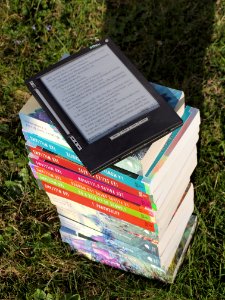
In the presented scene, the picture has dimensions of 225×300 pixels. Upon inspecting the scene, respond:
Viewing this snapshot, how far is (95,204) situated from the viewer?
7.16 feet

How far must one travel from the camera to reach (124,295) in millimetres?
2469

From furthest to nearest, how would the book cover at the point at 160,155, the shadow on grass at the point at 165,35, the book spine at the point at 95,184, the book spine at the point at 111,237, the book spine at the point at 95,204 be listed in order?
the shadow on grass at the point at 165,35 → the book spine at the point at 111,237 → the book spine at the point at 95,204 → the book spine at the point at 95,184 → the book cover at the point at 160,155

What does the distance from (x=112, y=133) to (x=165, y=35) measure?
1674 mm

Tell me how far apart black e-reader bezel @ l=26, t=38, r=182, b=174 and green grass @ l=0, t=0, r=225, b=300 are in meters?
0.89

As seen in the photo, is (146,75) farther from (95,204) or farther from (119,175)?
(119,175)

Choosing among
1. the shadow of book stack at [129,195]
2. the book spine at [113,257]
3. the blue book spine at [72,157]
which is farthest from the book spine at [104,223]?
the blue book spine at [72,157]

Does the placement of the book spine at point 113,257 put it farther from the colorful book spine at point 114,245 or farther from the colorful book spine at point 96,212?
the colorful book spine at point 96,212

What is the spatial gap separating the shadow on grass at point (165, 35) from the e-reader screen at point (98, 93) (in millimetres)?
1194

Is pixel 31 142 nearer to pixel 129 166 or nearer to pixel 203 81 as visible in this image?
pixel 129 166

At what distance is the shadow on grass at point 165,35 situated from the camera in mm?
3201

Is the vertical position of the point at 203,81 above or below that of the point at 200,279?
above

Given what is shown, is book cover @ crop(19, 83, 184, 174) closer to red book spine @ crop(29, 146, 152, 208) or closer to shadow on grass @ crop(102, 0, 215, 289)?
red book spine @ crop(29, 146, 152, 208)

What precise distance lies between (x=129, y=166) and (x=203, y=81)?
1.38 meters

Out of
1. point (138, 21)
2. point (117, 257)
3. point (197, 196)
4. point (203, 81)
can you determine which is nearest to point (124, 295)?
point (117, 257)
